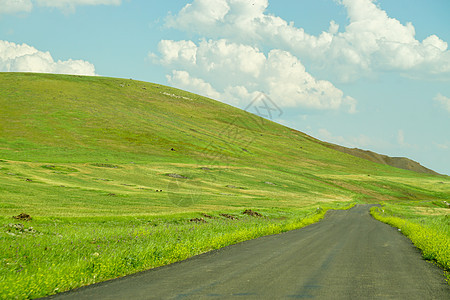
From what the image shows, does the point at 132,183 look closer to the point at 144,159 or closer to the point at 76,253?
the point at 144,159

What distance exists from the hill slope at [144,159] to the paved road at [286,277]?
851 inches

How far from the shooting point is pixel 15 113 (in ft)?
405

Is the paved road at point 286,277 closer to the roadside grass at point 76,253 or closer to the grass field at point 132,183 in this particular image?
the roadside grass at point 76,253

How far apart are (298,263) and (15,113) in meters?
129

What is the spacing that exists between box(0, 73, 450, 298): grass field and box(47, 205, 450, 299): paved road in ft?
4.71

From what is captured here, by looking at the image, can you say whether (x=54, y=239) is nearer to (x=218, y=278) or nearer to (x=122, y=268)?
(x=122, y=268)

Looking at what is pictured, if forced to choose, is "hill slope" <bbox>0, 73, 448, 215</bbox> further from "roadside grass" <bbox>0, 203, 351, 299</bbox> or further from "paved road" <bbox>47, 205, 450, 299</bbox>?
"paved road" <bbox>47, 205, 450, 299</bbox>

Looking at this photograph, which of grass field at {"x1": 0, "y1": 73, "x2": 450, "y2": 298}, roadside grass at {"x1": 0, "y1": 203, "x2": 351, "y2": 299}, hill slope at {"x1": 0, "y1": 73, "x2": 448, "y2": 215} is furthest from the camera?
hill slope at {"x1": 0, "y1": 73, "x2": 448, "y2": 215}

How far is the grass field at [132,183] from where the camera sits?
16.1m

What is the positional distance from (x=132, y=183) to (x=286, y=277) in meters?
59.1

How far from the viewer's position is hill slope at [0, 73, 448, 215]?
54.7m

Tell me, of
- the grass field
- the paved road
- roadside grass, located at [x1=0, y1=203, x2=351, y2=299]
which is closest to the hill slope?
the grass field

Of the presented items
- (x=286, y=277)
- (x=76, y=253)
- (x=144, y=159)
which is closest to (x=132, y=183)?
(x=144, y=159)

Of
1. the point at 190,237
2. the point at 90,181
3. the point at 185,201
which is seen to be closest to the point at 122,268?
the point at 190,237
